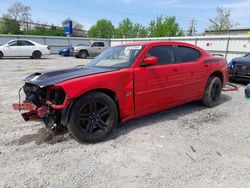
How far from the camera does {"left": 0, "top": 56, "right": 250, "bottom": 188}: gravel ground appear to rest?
2576 mm

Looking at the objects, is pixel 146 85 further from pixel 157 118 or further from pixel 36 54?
pixel 36 54

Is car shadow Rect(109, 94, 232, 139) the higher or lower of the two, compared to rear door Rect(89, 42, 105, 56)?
lower

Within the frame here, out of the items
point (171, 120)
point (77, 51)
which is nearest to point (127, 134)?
point (171, 120)

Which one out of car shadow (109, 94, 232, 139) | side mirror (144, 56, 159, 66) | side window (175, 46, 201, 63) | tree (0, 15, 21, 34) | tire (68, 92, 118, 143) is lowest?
car shadow (109, 94, 232, 139)

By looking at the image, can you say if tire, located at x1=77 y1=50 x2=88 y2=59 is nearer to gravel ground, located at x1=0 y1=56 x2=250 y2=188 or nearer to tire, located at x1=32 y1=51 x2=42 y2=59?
tire, located at x1=32 y1=51 x2=42 y2=59

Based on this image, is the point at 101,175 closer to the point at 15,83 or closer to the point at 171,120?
the point at 171,120

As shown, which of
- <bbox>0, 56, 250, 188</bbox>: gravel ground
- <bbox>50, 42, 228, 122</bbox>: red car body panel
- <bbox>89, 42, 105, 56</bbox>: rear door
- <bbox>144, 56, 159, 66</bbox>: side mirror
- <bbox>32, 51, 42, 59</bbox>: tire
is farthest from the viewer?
<bbox>89, 42, 105, 56</bbox>: rear door

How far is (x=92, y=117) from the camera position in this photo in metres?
3.42

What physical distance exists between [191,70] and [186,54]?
14.9 inches

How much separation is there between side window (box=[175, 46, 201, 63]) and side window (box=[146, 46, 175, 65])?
17cm

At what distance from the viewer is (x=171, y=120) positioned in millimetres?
4469

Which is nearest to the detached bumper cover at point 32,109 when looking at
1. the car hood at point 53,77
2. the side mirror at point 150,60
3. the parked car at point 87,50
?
the car hood at point 53,77

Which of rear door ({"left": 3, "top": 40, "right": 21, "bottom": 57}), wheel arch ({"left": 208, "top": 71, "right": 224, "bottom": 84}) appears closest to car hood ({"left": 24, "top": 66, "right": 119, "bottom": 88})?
wheel arch ({"left": 208, "top": 71, "right": 224, "bottom": 84})

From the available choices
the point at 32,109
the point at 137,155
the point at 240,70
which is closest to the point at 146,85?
the point at 137,155
